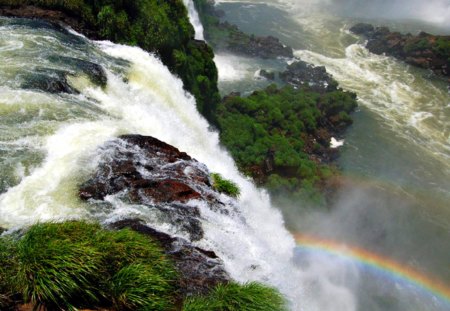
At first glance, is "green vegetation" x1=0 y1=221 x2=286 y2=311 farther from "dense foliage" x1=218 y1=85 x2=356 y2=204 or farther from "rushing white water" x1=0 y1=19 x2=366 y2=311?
"dense foliage" x1=218 y1=85 x2=356 y2=204

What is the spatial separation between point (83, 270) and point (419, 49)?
4537 cm

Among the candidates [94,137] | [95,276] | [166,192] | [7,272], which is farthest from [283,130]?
[7,272]

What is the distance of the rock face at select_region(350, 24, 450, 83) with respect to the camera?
4119cm

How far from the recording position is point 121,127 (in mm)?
11719

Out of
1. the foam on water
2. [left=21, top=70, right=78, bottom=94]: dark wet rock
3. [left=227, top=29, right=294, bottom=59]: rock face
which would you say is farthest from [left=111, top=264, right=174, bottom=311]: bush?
[left=227, top=29, right=294, bottom=59]: rock face

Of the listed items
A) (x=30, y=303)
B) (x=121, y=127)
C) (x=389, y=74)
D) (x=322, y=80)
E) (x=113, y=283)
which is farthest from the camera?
(x=389, y=74)

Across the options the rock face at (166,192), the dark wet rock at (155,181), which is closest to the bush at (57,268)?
the rock face at (166,192)

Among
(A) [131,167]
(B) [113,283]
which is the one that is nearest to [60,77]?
(A) [131,167]

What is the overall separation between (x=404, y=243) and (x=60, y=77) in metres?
18.3

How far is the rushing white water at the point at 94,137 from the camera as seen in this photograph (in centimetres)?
873

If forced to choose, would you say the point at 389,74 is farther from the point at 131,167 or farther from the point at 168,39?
the point at 131,167

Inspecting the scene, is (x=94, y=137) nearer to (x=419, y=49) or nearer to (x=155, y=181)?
(x=155, y=181)

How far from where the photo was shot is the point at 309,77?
3575 cm

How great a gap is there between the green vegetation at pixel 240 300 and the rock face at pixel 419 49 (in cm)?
4129
